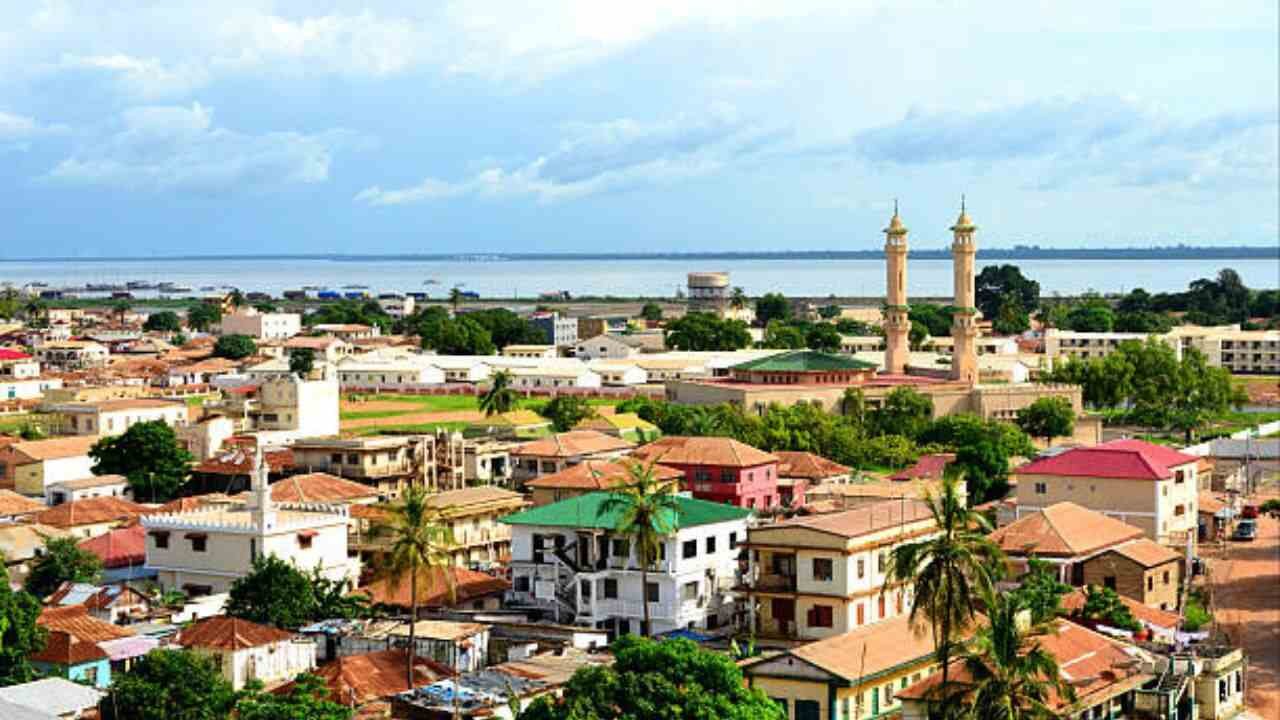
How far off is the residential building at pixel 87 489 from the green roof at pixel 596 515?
1845 centimetres

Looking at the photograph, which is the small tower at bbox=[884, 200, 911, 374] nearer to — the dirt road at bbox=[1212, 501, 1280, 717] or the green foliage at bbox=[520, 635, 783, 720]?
the dirt road at bbox=[1212, 501, 1280, 717]

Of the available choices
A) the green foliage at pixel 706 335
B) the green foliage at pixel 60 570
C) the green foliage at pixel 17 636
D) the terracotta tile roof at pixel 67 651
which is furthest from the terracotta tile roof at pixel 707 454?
the green foliage at pixel 706 335

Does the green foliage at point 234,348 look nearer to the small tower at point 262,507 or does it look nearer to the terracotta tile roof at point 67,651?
the small tower at point 262,507

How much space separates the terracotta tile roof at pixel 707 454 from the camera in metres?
49.5

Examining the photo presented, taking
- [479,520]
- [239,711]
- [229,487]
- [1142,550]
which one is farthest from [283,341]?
[239,711]

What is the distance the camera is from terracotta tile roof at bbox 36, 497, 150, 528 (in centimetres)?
4644

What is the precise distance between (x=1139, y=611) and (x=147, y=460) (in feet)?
101

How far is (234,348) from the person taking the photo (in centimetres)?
11200

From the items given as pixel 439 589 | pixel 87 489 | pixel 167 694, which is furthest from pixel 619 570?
pixel 87 489

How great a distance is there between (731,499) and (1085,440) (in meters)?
31.2

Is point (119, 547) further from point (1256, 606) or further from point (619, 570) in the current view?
point (1256, 606)

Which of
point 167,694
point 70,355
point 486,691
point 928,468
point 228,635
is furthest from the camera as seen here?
point 70,355

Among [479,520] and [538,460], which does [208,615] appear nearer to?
[479,520]

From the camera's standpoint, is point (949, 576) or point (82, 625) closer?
point (949, 576)
